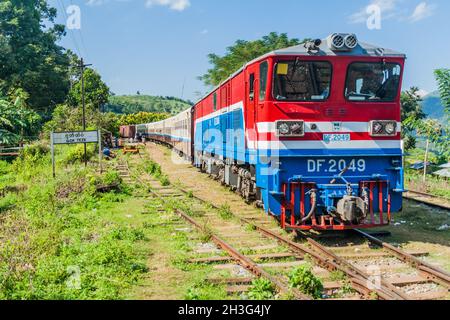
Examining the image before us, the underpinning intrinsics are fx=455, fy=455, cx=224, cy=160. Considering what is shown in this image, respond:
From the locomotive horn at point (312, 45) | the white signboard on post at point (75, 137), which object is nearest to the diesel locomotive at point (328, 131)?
the locomotive horn at point (312, 45)

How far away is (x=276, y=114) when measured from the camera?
9219 mm

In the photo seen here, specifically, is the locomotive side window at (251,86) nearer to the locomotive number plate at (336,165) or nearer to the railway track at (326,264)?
the locomotive number plate at (336,165)

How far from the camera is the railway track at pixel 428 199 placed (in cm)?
1351

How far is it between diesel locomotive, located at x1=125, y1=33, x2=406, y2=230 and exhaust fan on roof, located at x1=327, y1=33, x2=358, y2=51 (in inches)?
0.8

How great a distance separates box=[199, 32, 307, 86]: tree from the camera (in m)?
43.6

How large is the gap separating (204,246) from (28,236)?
364 cm

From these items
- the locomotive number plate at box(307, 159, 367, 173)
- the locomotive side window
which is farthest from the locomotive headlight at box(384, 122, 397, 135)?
the locomotive side window

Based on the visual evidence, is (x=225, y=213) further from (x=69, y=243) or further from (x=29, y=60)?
(x=29, y=60)

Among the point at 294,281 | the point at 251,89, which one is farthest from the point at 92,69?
the point at 294,281

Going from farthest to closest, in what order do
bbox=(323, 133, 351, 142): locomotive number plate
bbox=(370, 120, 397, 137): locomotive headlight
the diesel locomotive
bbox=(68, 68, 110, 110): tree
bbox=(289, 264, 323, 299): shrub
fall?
bbox=(68, 68, 110, 110): tree → bbox=(370, 120, 397, 137): locomotive headlight → bbox=(323, 133, 351, 142): locomotive number plate → the diesel locomotive → bbox=(289, 264, 323, 299): shrub

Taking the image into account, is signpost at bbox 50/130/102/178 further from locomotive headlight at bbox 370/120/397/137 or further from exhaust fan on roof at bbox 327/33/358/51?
locomotive headlight at bbox 370/120/397/137

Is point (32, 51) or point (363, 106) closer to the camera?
point (363, 106)
